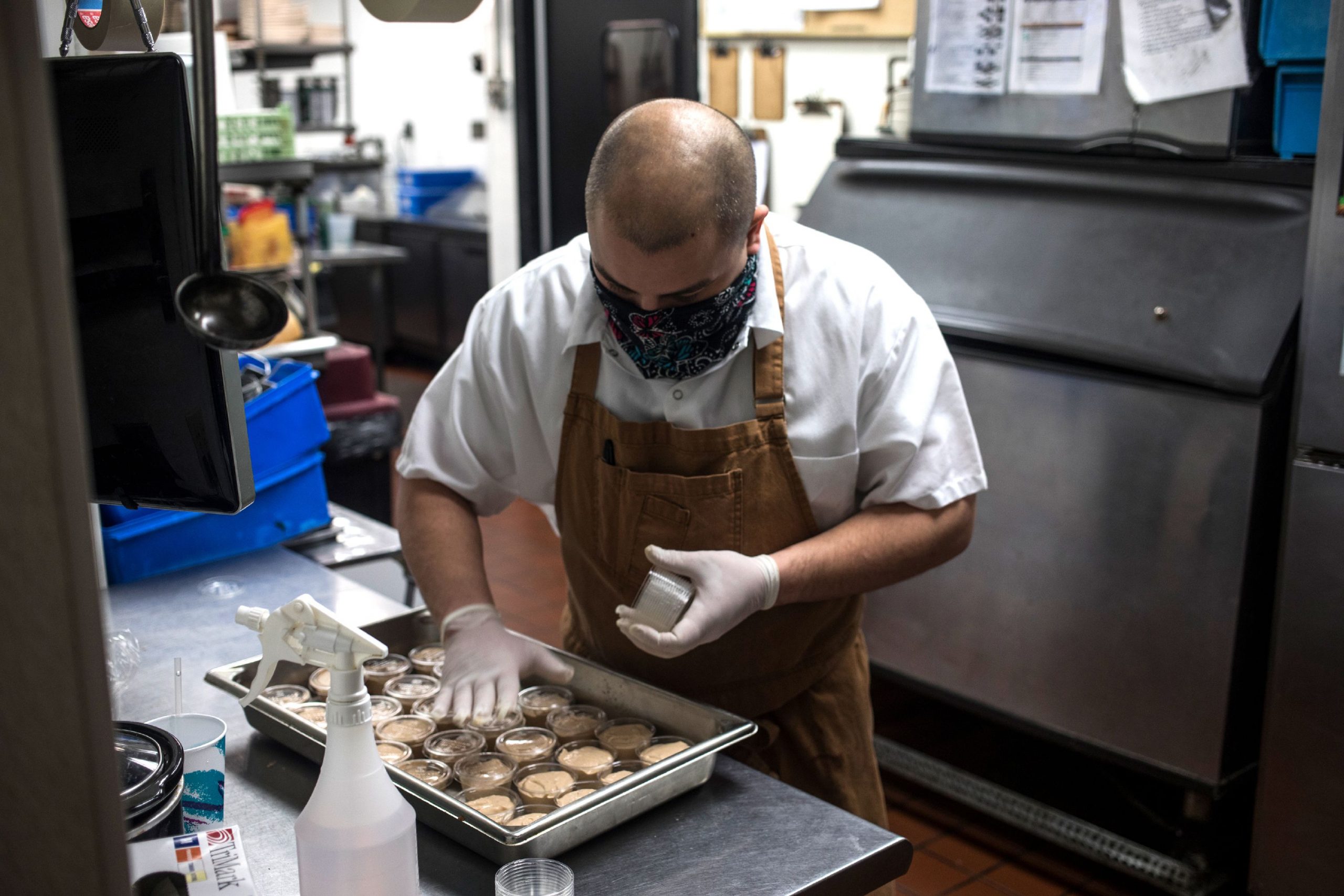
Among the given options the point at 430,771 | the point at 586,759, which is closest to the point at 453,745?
the point at 430,771

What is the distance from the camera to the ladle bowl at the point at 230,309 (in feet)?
2.51

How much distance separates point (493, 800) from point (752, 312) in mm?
723

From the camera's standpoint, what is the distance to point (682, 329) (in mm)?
1541

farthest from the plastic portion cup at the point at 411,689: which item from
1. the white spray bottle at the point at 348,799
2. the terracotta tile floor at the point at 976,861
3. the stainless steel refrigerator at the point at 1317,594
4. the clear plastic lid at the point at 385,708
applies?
the stainless steel refrigerator at the point at 1317,594

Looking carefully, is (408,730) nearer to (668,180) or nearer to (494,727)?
(494,727)

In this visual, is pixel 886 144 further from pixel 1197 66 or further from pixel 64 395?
pixel 64 395

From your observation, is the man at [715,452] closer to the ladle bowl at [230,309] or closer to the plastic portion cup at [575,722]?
the plastic portion cup at [575,722]

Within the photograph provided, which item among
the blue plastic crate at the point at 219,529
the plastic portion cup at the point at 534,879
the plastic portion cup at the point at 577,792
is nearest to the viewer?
the plastic portion cup at the point at 534,879

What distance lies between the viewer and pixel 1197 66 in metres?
2.52

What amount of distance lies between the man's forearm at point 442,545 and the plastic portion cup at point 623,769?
0.36 metres

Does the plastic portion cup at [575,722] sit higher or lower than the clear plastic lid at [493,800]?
lower

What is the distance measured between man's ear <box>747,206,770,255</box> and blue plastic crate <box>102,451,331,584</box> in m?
0.92

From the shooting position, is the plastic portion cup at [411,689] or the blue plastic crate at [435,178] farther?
the blue plastic crate at [435,178]

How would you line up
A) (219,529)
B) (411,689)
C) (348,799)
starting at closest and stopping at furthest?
(348,799) → (411,689) → (219,529)
